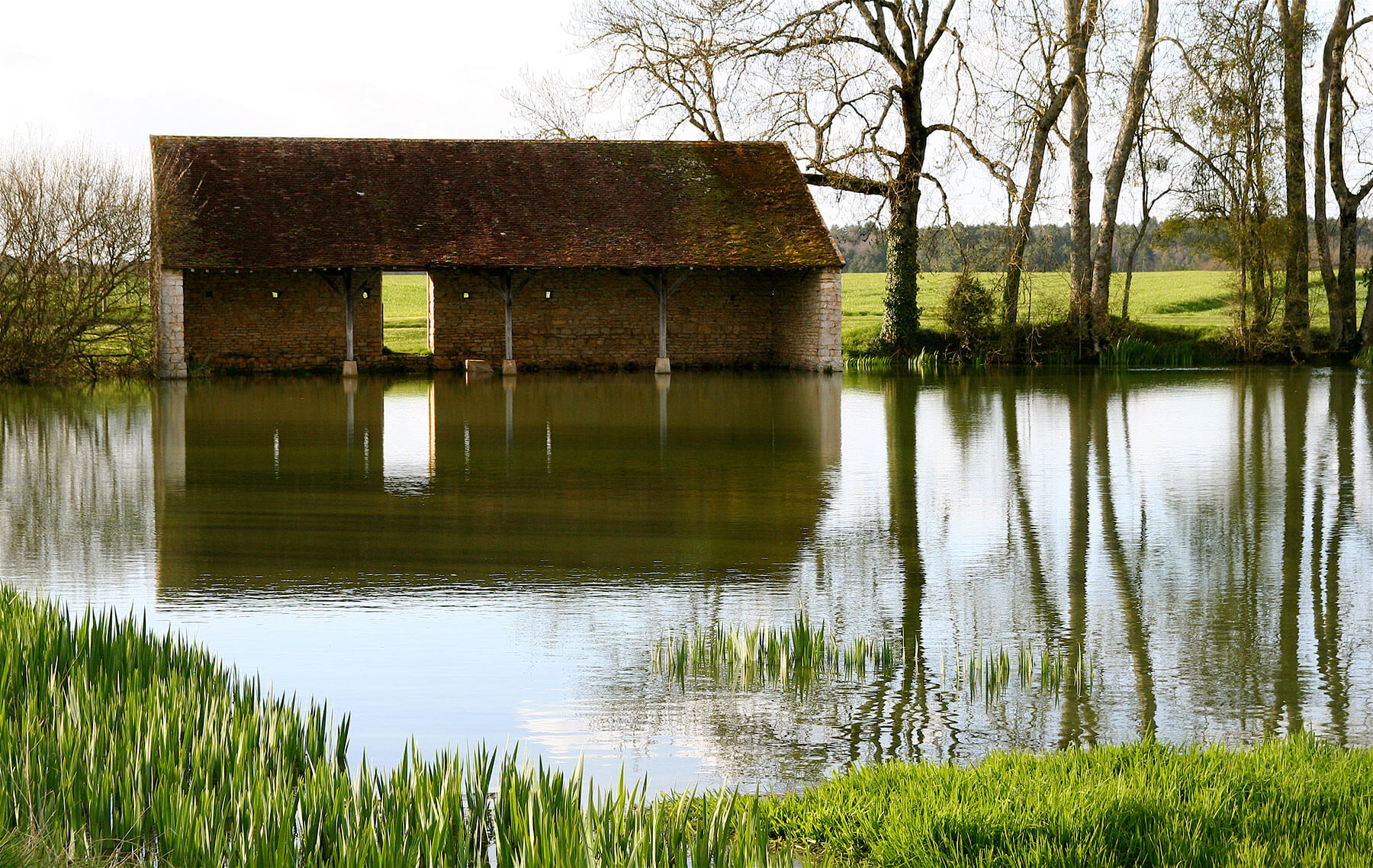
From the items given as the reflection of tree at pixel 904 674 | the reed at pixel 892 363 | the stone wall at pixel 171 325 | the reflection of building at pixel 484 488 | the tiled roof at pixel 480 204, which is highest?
the tiled roof at pixel 480 204

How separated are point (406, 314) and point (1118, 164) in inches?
836

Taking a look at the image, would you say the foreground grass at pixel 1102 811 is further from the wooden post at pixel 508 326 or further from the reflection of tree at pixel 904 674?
the wooden post at pixel 508 326

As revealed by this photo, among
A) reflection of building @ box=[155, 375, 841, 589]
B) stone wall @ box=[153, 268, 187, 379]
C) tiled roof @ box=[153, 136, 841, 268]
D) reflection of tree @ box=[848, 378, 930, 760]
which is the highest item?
tiled roof @ box=[153, 136, 841, 268]

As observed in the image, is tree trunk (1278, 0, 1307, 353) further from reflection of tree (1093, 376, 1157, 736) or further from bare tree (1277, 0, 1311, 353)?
reflection of tree (1093, 376, 1157, 736)

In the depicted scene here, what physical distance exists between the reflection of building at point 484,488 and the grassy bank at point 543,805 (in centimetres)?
337

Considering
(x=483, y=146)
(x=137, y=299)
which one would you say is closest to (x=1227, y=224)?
(x=483, y=146)

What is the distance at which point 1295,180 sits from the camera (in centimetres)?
2791

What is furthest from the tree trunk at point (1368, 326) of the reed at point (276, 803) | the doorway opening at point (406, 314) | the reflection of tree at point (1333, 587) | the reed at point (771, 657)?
the reed at point (276, 803)

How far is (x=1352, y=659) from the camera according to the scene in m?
5.42

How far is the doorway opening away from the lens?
1267 inches

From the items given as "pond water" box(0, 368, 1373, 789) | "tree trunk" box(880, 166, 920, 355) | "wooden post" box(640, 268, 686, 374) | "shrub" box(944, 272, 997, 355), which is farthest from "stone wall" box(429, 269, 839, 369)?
"pond water" box(0, 368, 1373, 789)

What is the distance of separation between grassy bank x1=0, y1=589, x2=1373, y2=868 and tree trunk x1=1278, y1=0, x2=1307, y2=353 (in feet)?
86.2

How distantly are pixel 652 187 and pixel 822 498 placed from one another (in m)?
19.7

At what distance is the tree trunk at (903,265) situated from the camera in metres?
28.9
